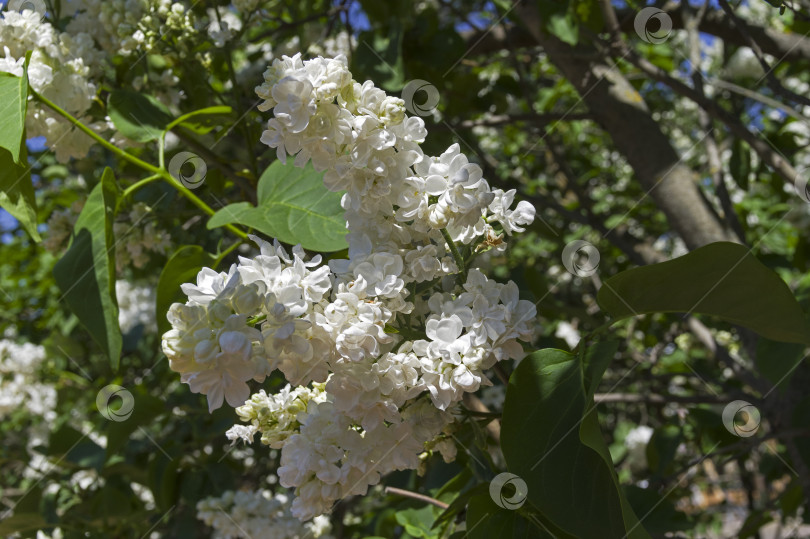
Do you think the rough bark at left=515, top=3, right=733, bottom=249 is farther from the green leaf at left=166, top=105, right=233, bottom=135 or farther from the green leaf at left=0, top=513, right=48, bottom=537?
the green leaf at left=0, top=513, right=48, bottom=537

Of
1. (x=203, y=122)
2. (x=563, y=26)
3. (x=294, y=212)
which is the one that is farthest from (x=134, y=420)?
(x=563, y=26)

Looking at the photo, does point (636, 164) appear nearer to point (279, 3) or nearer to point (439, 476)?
point (439, 476)

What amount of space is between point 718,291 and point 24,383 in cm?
365

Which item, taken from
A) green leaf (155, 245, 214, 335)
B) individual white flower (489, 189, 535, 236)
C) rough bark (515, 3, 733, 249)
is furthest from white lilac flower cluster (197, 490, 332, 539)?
rough bark (515, 3, 733, 249)

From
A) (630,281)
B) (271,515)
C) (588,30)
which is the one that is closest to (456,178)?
(630,281)

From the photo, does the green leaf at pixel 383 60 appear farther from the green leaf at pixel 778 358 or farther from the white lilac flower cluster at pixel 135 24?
the green leaf at pixel 778 358

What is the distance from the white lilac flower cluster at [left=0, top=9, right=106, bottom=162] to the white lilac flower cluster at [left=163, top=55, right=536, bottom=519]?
2.51 feet

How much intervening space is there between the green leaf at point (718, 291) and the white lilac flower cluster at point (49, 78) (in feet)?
3.67

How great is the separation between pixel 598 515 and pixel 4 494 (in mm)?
3054

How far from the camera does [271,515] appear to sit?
5.77 feet

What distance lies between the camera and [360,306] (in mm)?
797

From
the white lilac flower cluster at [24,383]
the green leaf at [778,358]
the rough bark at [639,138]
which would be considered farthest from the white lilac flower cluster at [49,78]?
the white lilac flower cluster at [24,383]

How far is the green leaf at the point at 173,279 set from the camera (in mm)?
1202

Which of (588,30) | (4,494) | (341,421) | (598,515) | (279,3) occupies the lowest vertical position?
(4,494)
